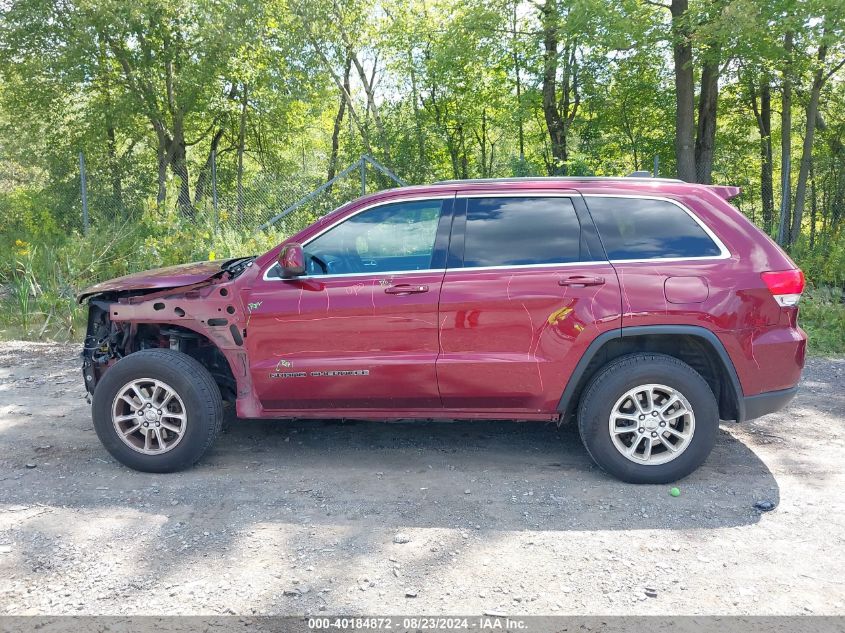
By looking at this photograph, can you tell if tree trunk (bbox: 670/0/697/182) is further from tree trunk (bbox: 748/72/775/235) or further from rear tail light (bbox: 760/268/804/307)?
rear tail light (bbox: 760/268/804/307)

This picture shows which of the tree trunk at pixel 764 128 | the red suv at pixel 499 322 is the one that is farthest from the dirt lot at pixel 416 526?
the tree trunk at pixel 764 128

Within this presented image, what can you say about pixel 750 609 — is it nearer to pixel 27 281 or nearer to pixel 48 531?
pixel 48 531

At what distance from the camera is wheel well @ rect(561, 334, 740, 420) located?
4241mm

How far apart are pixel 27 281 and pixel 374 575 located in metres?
8.09

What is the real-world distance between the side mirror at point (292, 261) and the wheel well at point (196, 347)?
2.77 feet

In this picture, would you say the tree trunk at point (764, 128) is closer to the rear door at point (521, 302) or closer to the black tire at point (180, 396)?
the rear door at point (521, 302)

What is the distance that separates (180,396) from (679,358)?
3.20m

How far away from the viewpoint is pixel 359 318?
4344mm

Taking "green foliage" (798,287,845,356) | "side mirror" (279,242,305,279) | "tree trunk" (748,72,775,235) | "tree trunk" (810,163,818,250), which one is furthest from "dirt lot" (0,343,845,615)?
"tree trunk" (748,72,775,235)

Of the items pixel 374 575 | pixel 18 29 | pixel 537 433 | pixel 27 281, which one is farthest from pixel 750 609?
pixel 18 29

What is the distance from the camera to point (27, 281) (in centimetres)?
927

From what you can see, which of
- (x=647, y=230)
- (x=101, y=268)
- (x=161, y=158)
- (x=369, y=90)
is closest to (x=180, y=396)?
(x=647, y=230)

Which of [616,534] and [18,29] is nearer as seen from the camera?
[616,534]

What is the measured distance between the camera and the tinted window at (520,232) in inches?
170
